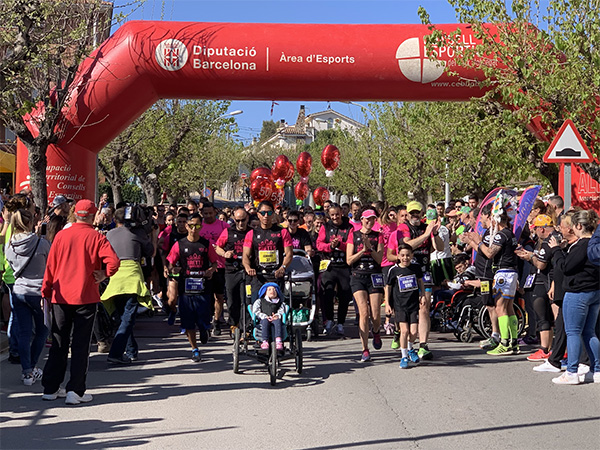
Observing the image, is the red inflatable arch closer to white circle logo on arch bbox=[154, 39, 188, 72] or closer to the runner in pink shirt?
white circle logo on arch bbox=[154, 39, 188, 72]

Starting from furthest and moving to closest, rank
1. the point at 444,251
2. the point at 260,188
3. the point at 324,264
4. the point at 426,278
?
the point at 260,188 < the point at 444,251 < the point at 324,264 < the point at 426,278

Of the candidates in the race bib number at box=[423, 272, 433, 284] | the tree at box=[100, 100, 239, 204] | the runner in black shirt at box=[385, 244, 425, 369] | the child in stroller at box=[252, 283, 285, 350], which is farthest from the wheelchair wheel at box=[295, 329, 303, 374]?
the tree at box=[100, 100, 239, 204]

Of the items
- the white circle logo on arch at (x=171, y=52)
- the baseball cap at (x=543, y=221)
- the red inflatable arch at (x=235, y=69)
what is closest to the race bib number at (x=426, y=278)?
the baseball cap at (x=543, y=221)

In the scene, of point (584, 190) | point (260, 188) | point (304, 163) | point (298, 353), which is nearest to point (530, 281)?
point (298, 353)

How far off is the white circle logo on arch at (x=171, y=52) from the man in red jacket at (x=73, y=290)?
6.26 metres

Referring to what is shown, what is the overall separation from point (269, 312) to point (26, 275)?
263cm

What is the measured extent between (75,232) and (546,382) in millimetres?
5130

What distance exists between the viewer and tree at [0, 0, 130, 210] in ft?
41.0

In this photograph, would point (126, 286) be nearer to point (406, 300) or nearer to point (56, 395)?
point (56, 395)

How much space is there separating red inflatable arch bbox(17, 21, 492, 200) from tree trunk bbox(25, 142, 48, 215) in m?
0.39

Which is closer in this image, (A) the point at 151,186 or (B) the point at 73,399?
(B) the point at 73,399

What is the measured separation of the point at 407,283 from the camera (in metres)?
10.1

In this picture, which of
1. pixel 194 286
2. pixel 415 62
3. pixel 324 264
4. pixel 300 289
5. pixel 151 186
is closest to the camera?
pixel 300 289

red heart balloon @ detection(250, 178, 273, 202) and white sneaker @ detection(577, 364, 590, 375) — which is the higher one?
red heart balloon @ detection(250, 178, 273, 202)
